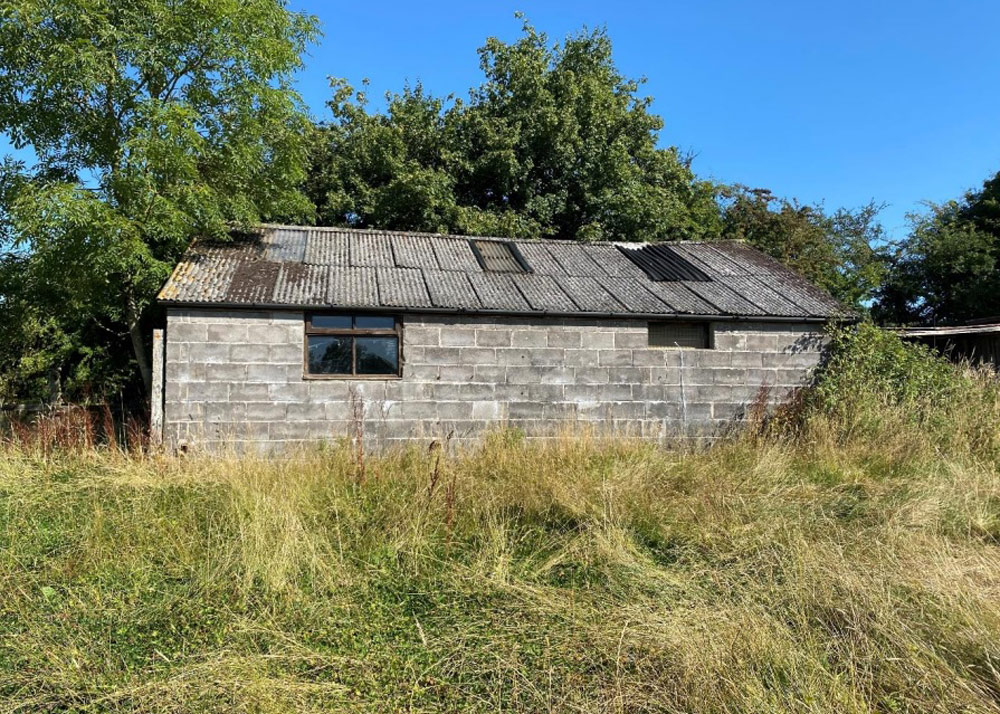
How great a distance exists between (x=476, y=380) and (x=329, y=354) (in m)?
2.22

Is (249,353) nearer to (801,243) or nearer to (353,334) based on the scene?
(353,334)

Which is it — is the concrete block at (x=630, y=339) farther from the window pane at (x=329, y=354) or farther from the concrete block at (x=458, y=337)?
the window pane at (x=329, y=354)

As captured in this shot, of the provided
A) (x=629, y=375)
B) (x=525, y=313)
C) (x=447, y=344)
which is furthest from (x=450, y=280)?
(x=629, y=375)

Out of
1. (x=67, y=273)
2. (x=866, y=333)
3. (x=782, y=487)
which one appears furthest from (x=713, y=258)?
(x=67, y=273)

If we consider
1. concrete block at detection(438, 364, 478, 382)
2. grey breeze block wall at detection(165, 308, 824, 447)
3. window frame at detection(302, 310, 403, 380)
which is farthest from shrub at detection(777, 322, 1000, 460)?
window frame at detection(302, 310, 403, 380)

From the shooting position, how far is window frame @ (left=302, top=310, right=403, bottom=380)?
358 inches

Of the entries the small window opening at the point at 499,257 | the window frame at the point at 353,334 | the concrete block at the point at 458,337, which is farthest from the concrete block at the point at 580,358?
the window frame at the point at 353,334

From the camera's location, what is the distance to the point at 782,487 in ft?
20.5

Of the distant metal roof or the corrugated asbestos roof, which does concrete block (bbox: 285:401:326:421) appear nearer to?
the corrugated asbestos roof

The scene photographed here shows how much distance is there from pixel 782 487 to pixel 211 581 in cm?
519

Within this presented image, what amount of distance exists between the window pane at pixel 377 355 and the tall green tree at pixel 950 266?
65.8 ft

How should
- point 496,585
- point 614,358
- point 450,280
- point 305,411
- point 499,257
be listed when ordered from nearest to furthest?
point 496,585 < point 305,411 < point 614,358 < point 450,280 < point 499,257

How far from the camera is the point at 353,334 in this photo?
30.5 ft

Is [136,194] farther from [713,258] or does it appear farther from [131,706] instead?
[713,258]
